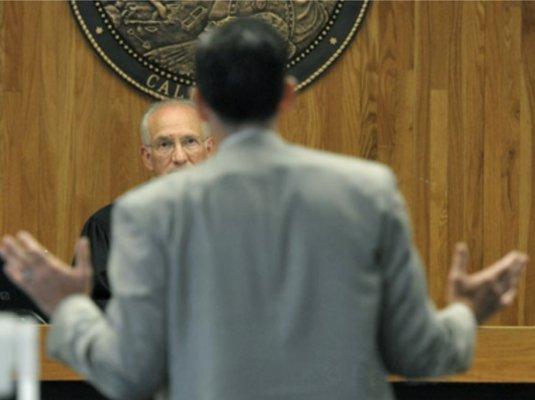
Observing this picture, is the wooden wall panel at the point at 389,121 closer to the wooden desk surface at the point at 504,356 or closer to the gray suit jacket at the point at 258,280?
the wooden desk surface at the point at 504,356

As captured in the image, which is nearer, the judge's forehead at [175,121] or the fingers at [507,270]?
the fingers at [507,270]

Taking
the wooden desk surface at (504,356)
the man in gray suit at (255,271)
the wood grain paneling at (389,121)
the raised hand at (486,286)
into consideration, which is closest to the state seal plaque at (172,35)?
the wood grain paneling at (389,121)

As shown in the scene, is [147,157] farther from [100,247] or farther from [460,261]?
[460,261]

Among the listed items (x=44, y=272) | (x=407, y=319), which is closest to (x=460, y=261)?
(x=407, y=319)

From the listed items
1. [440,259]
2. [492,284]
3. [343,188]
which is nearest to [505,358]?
[440,259]

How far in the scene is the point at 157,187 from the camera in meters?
2.37

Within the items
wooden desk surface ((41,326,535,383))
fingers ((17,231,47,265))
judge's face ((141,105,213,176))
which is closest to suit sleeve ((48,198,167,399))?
fingers ((17,231,47,265))

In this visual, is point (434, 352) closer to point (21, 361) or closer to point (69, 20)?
point (21, 361)

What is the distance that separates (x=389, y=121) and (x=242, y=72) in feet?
10.4

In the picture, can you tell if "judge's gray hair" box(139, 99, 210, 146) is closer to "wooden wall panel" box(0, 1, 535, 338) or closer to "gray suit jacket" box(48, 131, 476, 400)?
"wooden wall panel" box(0, 1, 535, 338)

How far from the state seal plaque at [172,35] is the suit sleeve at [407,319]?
10.1 ft

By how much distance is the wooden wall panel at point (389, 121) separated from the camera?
5449 millimetres

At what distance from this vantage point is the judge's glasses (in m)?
4.91

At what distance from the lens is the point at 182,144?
4926 mm
